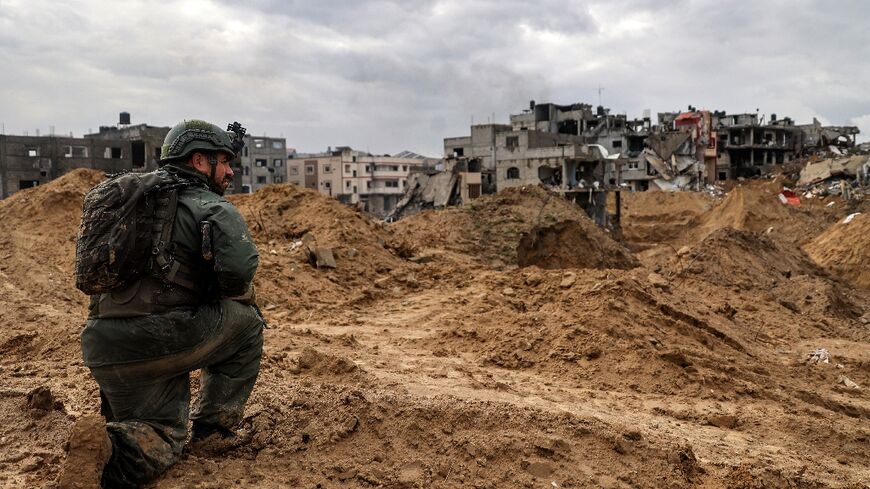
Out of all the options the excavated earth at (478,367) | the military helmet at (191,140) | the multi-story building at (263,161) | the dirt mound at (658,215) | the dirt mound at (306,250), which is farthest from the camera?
the multi-story building at (263,161)

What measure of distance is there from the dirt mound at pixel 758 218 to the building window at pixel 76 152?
34815 millimetres

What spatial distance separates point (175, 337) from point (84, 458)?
705 millimetres

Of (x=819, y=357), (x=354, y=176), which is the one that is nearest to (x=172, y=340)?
(x=819, y=357)

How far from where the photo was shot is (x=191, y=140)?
408cm

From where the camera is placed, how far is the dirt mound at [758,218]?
31844 mm

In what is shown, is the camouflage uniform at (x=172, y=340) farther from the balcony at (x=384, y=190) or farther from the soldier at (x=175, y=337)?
the balcony at (x=384, y=190)

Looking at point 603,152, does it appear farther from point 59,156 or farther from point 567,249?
point 59,156

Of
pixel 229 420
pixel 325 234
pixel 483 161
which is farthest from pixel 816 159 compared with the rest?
pixel 229 420

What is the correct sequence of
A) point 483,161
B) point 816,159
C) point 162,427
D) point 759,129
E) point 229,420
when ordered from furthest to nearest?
point 759,129 → point 816,159 → point 483,161 → point 229,420 → point 162,427

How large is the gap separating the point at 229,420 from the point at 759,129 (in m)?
78.1

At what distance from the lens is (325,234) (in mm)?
14586

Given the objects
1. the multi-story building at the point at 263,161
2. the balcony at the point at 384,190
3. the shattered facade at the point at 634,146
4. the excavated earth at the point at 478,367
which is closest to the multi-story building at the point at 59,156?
the shattered facade at the point at 634,146

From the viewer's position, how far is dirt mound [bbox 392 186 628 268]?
60.3 ft

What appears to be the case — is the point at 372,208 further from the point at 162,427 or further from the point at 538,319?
the point at 162,427
